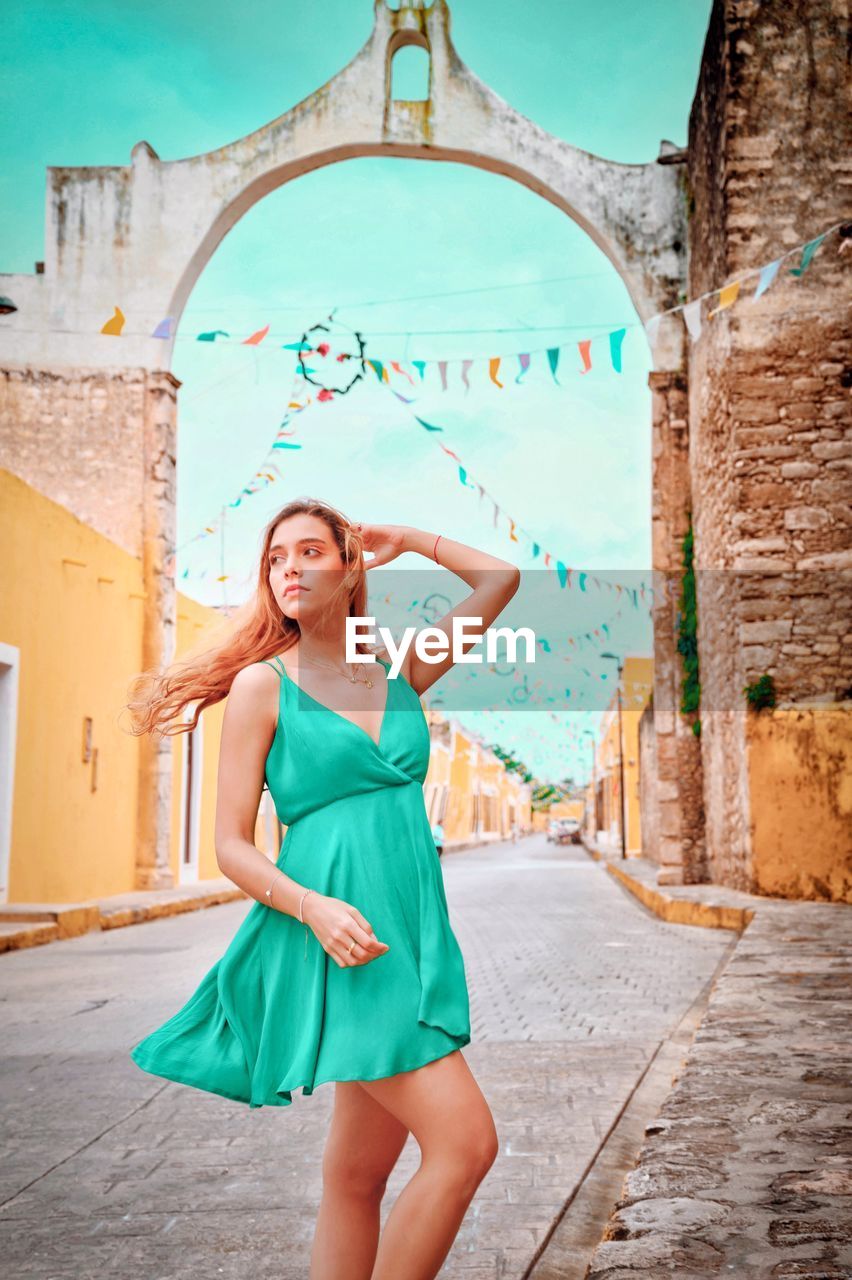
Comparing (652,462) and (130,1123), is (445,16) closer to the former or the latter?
(652,462)

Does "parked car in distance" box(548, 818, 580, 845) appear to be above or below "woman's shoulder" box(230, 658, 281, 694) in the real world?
below

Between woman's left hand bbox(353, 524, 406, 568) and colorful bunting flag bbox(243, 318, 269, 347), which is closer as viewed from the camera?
woman's left hand bbox(353, 524, 406, 568)

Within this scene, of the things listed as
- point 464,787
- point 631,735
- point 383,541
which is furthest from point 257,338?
point 464,787

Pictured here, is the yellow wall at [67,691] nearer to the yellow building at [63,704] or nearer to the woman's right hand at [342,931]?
the yellow building at [63,704]

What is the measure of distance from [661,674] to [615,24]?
824cm

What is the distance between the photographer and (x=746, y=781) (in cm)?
1137

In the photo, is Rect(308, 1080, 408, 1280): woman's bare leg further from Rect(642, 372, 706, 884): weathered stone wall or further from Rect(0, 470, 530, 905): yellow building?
Rect(642, 372, 706, 884): weathered stone wall

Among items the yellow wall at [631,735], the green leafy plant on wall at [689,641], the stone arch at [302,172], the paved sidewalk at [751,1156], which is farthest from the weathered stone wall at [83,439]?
the paved sidewalk at [751,1156]

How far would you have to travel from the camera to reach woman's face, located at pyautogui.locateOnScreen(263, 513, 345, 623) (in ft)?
6.76

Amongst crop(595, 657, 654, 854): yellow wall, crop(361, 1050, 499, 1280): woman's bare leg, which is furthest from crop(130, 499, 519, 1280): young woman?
crop(595, 657, 654, 854): yellow wall

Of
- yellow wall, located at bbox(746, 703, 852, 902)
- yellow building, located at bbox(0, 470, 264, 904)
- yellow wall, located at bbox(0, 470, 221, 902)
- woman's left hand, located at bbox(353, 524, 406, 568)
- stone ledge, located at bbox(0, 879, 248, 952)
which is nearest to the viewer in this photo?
woman's left hand, located at bbox(353, 524, 406, 568)

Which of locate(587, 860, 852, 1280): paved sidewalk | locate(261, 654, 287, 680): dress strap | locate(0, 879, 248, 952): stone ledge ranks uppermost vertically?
locate(261, 654, 287, 680): dress strap

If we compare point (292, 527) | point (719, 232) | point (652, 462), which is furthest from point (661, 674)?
point (292, 527)

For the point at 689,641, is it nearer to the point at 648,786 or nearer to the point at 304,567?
the point at 648,786
